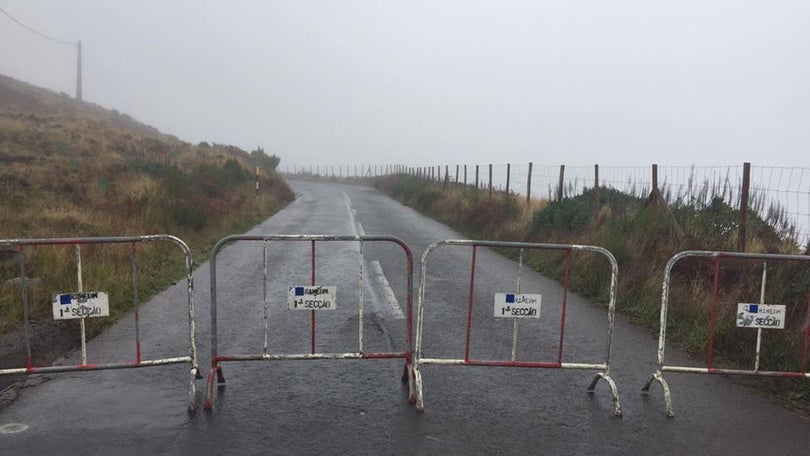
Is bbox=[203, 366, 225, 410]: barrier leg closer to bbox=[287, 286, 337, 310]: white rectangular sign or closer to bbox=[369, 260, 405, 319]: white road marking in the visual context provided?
bbox=[287, 286, 337, 310]: white rectangular sign

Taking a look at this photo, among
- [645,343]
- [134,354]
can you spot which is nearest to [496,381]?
[645,343]

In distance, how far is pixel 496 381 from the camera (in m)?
5.30

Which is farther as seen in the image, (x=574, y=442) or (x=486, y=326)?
(x=486, y=326)

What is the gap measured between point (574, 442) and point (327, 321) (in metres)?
3.68

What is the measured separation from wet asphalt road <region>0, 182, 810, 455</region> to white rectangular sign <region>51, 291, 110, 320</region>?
63cm

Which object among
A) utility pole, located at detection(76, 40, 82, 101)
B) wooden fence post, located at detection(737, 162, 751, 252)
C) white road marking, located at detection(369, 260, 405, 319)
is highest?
utility pole, located at detection(76, 40, 82, 101)

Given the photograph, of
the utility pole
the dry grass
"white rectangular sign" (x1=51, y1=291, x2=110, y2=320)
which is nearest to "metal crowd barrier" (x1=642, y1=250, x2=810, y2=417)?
"white rectangular sign" (x1=51, y1=291, x2=110, y2=320)

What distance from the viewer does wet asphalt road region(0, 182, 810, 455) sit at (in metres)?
4.00

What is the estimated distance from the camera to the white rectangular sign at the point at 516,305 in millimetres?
5207

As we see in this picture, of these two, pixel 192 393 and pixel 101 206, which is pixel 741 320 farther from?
pixel 101 206

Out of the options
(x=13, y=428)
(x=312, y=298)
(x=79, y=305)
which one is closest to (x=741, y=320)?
(x=312, y=298)

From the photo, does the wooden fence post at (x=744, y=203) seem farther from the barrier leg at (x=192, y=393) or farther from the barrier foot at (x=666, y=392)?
the barrier leg at (x=192, y=393)

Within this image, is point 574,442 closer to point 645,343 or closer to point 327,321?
point 645,343

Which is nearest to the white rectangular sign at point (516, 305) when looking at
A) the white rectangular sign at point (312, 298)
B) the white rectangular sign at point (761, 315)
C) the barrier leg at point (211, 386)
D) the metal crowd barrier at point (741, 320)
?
the metal crowd barrier at point (741, 320)
